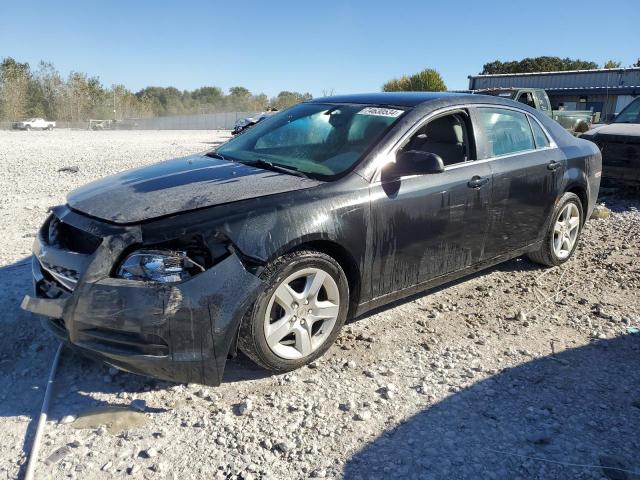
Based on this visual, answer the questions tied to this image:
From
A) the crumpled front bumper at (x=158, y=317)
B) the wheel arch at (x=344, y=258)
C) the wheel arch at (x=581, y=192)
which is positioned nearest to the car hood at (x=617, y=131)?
the wheel arch at (x=581, y=192)

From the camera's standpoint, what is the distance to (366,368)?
3.36 m

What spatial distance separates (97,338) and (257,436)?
3.23ft

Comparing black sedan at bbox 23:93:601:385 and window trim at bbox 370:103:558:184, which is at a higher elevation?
window trim at bbox 370:103:558:184

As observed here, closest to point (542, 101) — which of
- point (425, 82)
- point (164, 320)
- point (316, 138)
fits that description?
point (316, 138)

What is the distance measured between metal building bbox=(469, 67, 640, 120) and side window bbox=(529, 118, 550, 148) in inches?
1159

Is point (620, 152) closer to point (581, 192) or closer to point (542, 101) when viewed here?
point (581, 192)

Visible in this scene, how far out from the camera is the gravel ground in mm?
2471

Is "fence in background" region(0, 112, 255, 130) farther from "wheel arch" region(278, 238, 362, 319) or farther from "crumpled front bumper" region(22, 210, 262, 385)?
"crumpled front bumper" region(22, 210, 262, 385)

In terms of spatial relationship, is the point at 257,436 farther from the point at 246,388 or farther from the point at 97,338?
the point at 97,338

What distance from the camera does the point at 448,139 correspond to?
4.18 m

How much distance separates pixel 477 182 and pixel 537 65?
66411 mm

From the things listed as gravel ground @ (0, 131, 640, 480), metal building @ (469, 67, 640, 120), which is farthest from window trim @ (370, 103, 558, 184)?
metal building @ (469, 67, 640, 120)

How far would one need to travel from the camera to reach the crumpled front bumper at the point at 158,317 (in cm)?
266

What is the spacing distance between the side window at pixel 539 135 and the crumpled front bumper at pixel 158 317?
324 centimetres
